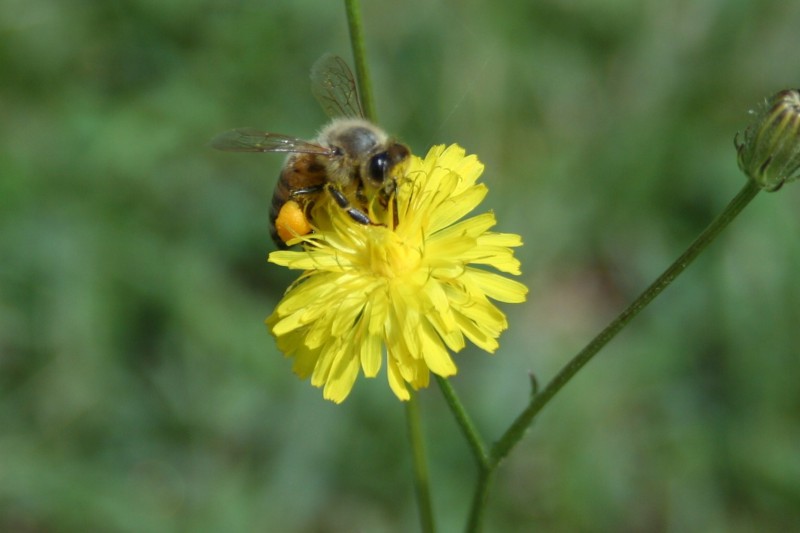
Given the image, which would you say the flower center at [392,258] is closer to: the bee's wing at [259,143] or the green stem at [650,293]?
the bee's wing at [259,143]

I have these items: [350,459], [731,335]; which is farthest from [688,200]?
[350,459]

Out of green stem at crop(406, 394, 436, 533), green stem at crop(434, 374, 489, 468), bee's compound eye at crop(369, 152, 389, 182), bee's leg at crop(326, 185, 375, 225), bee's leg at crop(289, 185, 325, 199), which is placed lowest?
green stem at crop(406, 394, 436, 533)

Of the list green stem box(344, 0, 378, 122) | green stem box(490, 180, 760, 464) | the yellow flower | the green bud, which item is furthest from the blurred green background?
the green bud

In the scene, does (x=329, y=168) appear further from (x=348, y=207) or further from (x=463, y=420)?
(x=463, y=420)

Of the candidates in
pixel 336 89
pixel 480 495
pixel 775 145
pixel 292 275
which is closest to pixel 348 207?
pixel 336 89

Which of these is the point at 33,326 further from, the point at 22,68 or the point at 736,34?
the point at 736,34

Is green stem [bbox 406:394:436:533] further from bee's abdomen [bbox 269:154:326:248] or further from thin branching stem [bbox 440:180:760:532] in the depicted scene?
bee's abdomen [bbox 269:154:326:248]

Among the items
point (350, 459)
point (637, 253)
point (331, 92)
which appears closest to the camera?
point (331, 92)
